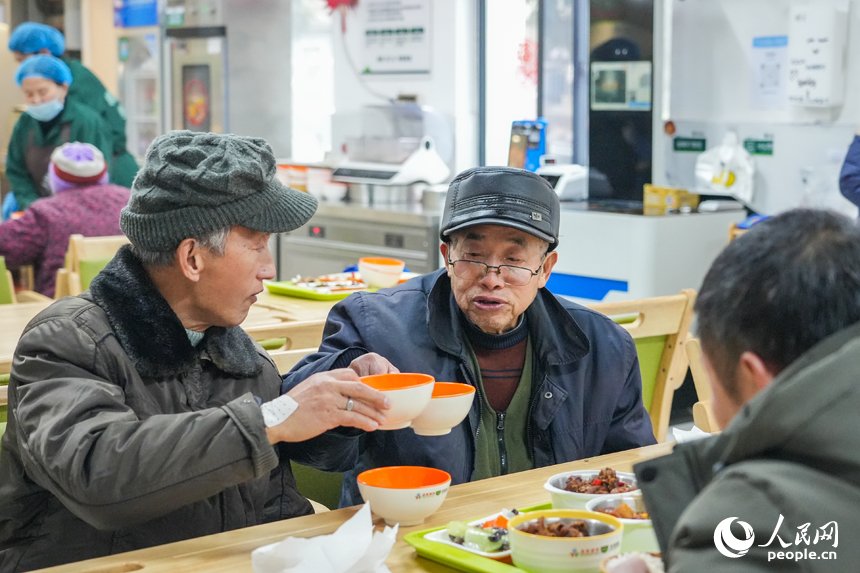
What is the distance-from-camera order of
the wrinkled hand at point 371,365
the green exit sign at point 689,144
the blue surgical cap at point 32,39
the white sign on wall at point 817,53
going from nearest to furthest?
1. the wrinkled hand at point 371,365
2. the white sign on wall at point 817,53
3. the green exit sign at point 689,144
4. the blue surgical cap at point 32,39

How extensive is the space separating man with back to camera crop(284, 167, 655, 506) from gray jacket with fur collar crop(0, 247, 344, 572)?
0.89ft

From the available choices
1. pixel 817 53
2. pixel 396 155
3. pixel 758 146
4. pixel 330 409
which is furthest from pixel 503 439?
pixel 396 155

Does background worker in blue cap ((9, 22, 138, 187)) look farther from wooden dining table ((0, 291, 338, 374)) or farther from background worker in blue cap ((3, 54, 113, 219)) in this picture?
wooden dining table ((0, 291, 338, 374))

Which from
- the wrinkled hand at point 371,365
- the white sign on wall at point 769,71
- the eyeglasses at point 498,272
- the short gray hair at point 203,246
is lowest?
the wrinkled hand at point 371,365

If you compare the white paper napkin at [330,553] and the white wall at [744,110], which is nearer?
the white paper napkin at [330,553]

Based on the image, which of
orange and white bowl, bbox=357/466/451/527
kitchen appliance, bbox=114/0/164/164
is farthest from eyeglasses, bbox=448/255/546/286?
kitchen appliance, bbox=114/0/164/164

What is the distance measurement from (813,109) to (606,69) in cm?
117

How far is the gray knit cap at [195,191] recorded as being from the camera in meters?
1.50

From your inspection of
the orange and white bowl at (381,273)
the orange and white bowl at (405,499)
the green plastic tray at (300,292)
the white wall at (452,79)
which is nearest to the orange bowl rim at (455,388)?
the orange and white bowl at (405,499)

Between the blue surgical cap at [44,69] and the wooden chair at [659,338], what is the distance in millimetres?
3972

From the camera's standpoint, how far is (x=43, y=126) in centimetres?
562

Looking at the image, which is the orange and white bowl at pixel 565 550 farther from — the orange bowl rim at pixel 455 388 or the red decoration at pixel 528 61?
the red decoration at pixel 528 61

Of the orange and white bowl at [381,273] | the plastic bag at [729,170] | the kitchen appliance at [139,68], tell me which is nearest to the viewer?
the orange and white bowl at [381,273]

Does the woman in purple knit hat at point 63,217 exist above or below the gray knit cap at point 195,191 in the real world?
below
